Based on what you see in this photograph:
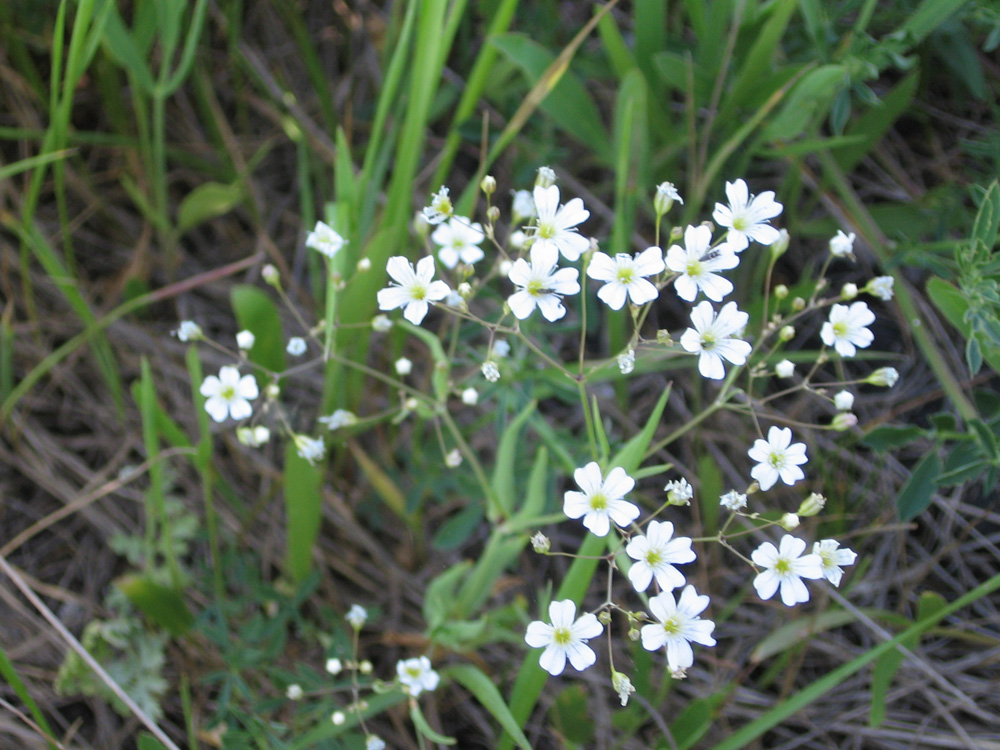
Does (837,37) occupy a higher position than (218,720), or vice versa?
(837,37)

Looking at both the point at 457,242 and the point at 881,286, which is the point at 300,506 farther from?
the point at 881,286

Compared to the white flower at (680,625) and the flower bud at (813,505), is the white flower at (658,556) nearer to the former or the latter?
the white flower at (680,625)

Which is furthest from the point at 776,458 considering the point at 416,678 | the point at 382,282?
the point at 382,282

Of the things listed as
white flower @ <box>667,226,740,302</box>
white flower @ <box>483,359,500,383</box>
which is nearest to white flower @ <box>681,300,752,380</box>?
white flower @ <box>667,226,740,302</box>

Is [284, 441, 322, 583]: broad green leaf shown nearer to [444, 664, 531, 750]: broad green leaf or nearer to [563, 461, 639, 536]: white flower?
[444, 664, 531, 750]: broad green leaf

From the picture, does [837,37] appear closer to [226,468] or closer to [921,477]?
[921,477]

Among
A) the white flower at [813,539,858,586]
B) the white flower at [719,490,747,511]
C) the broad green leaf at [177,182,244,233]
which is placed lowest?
the white flower at [813,539,858,586]

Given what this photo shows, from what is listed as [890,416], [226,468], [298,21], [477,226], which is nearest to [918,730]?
[890,416]
